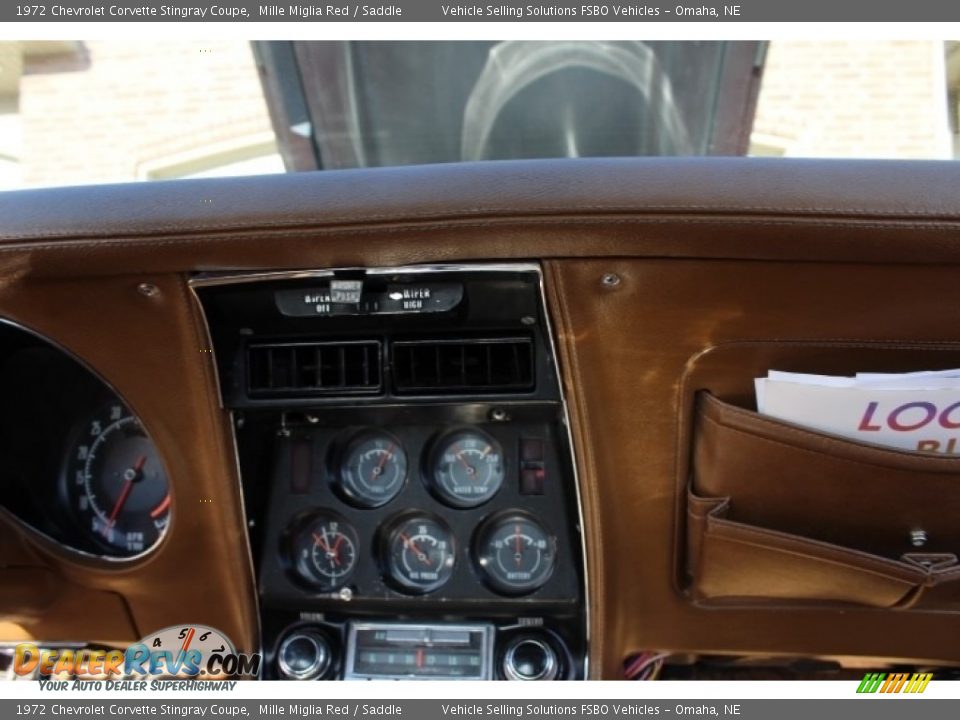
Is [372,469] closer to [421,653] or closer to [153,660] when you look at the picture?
[421,653]

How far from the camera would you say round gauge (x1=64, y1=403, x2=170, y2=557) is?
1974mm

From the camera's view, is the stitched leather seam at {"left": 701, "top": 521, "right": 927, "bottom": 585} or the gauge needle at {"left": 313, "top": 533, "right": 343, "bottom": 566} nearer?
the stitched leather seam at {"left": 701, "top": 521, "right": 927, "bottom": 585}

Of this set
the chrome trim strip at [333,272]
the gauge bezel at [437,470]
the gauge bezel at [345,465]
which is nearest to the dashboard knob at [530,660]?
the gauge bezel at [437,470]

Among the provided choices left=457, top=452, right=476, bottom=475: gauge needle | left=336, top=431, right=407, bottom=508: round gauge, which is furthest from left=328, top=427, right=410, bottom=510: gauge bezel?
left=457, top=452, right=476, bottom=475: gauge needle

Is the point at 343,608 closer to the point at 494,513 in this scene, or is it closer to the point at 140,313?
the point at 494,513

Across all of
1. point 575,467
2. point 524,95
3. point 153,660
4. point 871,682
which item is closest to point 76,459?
point 153,660

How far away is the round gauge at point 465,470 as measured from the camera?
1.84 m

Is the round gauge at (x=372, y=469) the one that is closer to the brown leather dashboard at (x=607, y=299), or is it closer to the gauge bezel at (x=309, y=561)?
the gauge bezel at (x=309, y=561)

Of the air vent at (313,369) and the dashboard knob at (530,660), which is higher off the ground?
the air vent at (313,369)

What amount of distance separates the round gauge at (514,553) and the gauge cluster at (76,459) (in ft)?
2.53

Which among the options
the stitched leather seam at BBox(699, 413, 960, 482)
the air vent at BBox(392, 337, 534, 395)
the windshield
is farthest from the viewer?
the windshield

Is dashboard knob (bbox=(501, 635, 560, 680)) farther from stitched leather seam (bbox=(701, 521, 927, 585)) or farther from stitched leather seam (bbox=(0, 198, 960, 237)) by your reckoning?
stitched leather seam (bbox=(0, 198, 960, 237))

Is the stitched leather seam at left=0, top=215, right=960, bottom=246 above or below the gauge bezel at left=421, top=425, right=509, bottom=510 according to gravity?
above

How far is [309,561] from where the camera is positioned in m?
1.90
